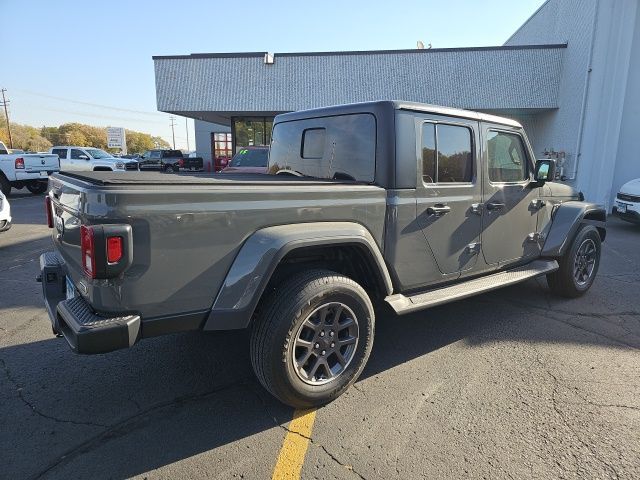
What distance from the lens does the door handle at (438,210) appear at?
3.30 m

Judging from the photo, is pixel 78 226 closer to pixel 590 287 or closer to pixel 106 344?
pixel 106 344

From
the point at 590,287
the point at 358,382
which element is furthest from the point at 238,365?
the point at 590,287

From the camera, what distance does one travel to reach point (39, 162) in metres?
15.0

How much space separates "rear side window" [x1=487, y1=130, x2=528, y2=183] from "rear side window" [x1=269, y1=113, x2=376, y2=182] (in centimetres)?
135

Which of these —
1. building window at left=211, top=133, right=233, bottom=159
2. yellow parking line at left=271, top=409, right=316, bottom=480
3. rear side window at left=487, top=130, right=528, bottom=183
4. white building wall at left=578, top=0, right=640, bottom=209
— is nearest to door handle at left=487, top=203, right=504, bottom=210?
rear side window at left=487, top=130, right=528, bottom=183

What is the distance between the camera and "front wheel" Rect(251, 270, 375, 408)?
8.59ft

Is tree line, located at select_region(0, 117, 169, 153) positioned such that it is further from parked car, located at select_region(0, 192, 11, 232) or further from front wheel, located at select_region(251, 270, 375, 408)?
front wheel, located at select_region(251, 270, 375, 408)

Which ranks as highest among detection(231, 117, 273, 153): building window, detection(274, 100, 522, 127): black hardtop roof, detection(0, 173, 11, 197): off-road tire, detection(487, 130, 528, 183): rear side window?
detection(231, 117, 273, 153): building window

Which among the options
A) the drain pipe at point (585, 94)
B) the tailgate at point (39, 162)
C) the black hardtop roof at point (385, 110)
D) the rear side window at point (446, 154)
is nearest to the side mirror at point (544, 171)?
the black hardtop roof at point (385, 110)

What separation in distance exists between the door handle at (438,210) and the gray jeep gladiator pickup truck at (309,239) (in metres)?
0.02

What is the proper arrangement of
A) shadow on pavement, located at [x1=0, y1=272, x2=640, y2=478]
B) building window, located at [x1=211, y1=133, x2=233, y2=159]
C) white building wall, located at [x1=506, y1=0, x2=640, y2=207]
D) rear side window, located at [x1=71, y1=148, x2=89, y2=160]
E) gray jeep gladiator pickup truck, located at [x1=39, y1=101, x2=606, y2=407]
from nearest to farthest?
gray jeep gladiator pickup truck, located at [x1=39, y1=101, x2=606, y2=407] < shadow on pavement, located at [x1=0, y1=272, x2=640, y2=478] < white building wall, located at [x1=506, y1=0, x2=640, y2=207] < rear side window, located at [x1=71, y1=148, x2=89, y2=160] < building window, located at [x1=211, y1=133, x2=233, y2=159]

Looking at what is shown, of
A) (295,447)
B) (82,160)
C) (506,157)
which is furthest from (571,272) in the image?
(82,160)

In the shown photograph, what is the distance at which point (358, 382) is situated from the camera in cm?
323

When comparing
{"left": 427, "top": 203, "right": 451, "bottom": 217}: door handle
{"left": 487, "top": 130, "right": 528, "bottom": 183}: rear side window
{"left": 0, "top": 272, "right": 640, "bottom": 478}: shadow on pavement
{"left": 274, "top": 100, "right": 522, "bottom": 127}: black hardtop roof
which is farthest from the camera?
{"left": 487, "top": 130, "right": 528, "bottom": 183}: rear side window
